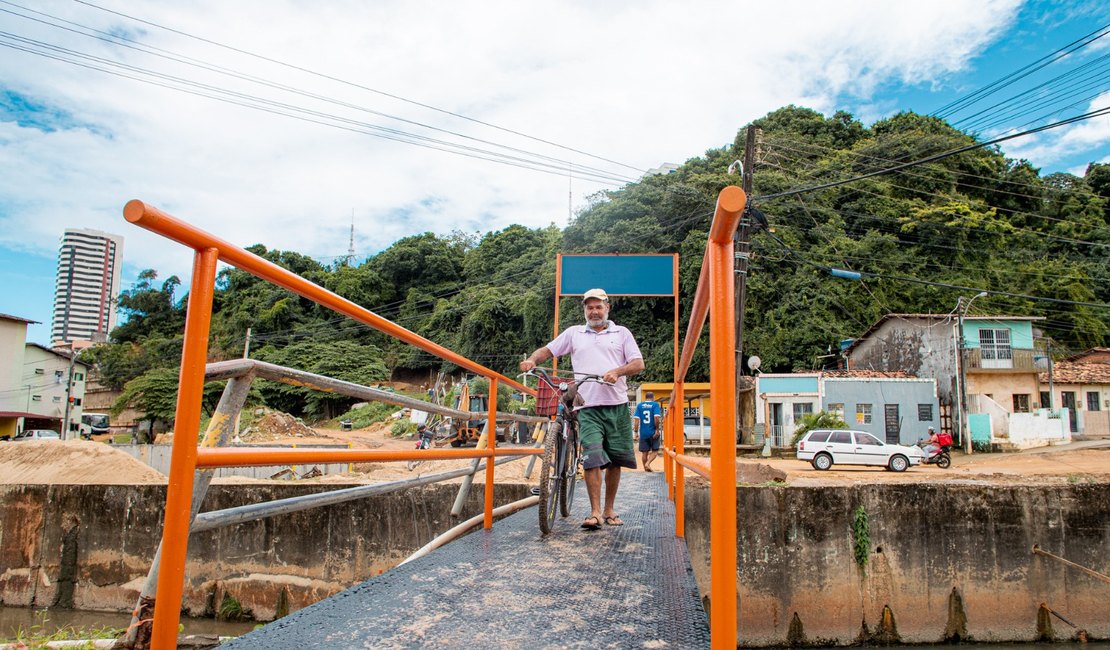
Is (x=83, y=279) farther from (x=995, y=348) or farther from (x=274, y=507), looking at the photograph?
(x=274, y=507)

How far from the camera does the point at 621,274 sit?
743 cm

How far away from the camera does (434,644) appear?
69.6 inches

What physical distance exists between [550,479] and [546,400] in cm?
90

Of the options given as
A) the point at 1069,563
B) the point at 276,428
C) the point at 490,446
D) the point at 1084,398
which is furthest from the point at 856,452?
the point at 276,428

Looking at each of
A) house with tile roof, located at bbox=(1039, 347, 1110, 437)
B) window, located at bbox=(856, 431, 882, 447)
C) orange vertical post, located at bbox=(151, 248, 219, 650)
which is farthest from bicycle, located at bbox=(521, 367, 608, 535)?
house with tile roof, located at bbox=(1039, 347, 1110, 437)

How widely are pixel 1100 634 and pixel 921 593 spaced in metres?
2.00

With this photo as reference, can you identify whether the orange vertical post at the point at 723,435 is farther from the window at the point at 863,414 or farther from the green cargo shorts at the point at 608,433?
the window at the point at 863,414

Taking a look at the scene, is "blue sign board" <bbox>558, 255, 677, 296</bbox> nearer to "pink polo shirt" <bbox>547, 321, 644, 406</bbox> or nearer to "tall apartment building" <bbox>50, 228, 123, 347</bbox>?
"pink polo shirt" <bbox>547, 321, 644, 406</bbox>

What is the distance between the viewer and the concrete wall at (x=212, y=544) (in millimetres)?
6492

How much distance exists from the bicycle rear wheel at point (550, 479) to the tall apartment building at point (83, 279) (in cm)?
13228

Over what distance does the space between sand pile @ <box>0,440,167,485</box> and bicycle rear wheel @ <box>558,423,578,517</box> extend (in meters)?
8.08

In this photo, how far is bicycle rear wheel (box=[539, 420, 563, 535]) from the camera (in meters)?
3.42

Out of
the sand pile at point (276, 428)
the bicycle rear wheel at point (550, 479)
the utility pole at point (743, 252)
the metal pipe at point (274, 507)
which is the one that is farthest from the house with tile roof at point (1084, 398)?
the metal pipe at point (274, 507)

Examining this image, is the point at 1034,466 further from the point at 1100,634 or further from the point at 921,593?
the point at 921,593
